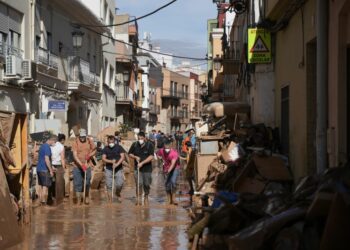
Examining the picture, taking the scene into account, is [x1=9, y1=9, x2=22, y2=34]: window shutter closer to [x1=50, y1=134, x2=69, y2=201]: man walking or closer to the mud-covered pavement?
[x1=50, y1=134, x2=69, y2=201]: man walking

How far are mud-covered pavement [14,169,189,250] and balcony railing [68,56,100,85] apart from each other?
1432 cm

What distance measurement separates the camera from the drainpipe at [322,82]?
8695 mm

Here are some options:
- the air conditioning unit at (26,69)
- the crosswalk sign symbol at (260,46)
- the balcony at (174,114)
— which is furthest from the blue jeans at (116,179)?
the balcony at (174,114)

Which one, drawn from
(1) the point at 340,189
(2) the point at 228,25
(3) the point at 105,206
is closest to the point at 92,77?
(2) the point at 228,25

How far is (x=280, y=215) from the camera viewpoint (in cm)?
596

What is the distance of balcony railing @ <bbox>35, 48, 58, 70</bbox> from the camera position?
2456 cm

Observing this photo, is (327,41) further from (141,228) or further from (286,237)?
(141,228)

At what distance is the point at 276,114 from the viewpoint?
13797 millimetres

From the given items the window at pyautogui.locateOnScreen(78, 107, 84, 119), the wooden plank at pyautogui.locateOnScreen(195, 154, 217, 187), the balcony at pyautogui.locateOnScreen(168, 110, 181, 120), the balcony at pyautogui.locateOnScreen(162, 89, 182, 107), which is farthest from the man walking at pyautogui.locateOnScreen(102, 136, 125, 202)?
the balcony at pyautogui.locateOnScreen(168, 110, 181, 120)

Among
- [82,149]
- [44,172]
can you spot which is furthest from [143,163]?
[44,172]

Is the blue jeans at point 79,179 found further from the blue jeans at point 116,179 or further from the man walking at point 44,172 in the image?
the man walking at point 44,172

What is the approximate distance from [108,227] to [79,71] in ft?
63.8

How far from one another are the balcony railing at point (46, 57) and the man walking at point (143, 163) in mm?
9943

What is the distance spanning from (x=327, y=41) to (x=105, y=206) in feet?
25.0
